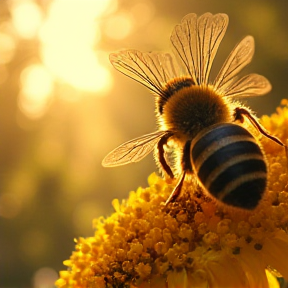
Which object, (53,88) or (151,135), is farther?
(53,88)

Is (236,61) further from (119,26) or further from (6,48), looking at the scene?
(6,48)

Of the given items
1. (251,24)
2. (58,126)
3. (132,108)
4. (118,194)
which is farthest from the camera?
(58,126)

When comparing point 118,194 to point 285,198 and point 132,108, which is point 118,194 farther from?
point 285,198

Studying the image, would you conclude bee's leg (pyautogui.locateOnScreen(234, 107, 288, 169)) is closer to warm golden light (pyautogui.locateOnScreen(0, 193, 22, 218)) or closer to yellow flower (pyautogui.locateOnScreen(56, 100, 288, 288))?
yellow flower (pyautogui.locateOnScreen(56, 100, 288, 288))

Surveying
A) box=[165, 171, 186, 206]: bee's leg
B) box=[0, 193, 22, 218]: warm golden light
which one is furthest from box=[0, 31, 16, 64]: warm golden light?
box=[165, 171, 186, 206]: bee's leg

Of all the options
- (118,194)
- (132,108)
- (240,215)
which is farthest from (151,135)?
(118,194)

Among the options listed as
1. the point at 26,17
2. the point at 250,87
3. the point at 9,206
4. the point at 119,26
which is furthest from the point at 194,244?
the point at 9,206
